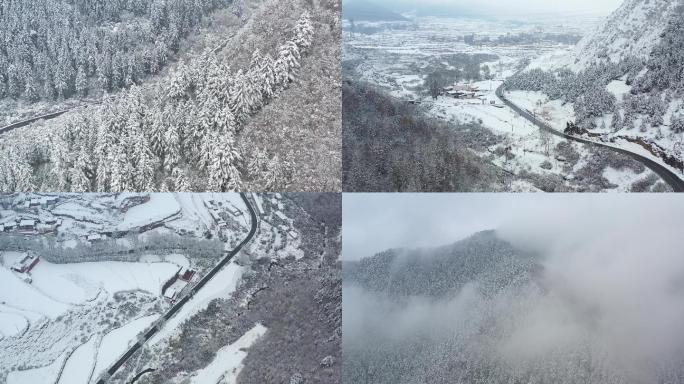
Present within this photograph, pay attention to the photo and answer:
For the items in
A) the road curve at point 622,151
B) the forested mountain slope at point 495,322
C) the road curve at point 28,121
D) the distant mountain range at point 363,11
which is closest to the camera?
the forested mountain slope at point 495,322

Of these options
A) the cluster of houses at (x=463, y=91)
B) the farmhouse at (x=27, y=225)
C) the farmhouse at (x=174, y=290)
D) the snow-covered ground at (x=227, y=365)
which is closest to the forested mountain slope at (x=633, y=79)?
the cluster of houses at (x=463, y=91)

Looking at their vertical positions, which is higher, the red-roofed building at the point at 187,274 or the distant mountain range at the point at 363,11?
the distant mountain range at the point at 363,11

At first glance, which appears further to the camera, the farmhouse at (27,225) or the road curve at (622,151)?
the road curve at (622,151)

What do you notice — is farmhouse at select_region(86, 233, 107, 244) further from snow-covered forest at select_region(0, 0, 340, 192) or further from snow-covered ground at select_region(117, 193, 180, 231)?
snow-covered forest at select_region(0, 0, 340, 192)

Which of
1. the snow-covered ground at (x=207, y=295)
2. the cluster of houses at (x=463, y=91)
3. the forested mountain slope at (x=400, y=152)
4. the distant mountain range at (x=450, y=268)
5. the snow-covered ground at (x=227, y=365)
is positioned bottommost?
the snow-covered ground at (x=227, y=365)

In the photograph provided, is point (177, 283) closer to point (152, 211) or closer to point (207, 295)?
point (207, 295)

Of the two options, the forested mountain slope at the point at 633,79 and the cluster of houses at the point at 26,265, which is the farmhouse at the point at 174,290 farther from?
the forested mountain slope at the point at 633,79

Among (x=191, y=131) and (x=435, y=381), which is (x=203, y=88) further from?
(x=435, y=381)

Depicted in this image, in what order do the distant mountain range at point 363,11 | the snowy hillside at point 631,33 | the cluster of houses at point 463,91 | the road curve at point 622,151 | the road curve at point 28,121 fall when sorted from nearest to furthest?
the road curve at point 622,151 → the road curve at point 28,121 → the snowy hillside at point 631,33 → the distant mountain range at point 363,11 → the cluster of houses at point 463,91
